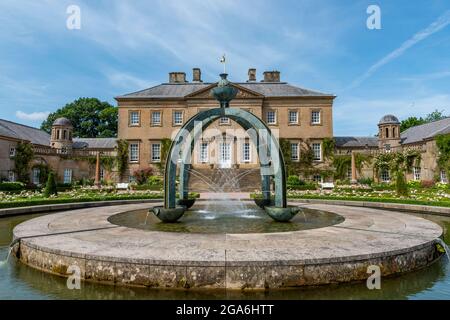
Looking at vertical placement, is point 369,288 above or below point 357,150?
below

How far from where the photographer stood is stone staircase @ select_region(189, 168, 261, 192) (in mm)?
30156

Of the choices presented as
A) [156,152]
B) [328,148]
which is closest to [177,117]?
[156,152]

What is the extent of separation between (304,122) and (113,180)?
23627 millimetres

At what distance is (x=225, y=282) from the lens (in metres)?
4.29

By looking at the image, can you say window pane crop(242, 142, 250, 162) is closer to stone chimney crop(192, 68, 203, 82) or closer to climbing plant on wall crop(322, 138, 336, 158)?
climbing plant on wall crop(322, 138, 336, 158)

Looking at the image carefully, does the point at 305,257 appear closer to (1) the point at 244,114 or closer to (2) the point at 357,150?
(1) the point at 244,114

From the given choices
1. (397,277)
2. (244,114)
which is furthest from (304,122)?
(397,277)

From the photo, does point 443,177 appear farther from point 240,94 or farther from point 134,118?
point 134,118

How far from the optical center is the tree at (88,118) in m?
66.1

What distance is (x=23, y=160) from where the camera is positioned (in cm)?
3209

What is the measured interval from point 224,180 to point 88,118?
45401mm

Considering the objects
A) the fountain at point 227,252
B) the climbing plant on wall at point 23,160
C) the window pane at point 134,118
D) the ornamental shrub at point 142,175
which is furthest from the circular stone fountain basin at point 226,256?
the window pane at point 134,118

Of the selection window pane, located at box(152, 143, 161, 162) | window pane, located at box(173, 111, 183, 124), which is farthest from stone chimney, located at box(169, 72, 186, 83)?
window pane, located at box(152, 143, 161, 162)

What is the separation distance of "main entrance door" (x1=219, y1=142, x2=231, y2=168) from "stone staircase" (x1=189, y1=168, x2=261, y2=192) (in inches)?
40.5
